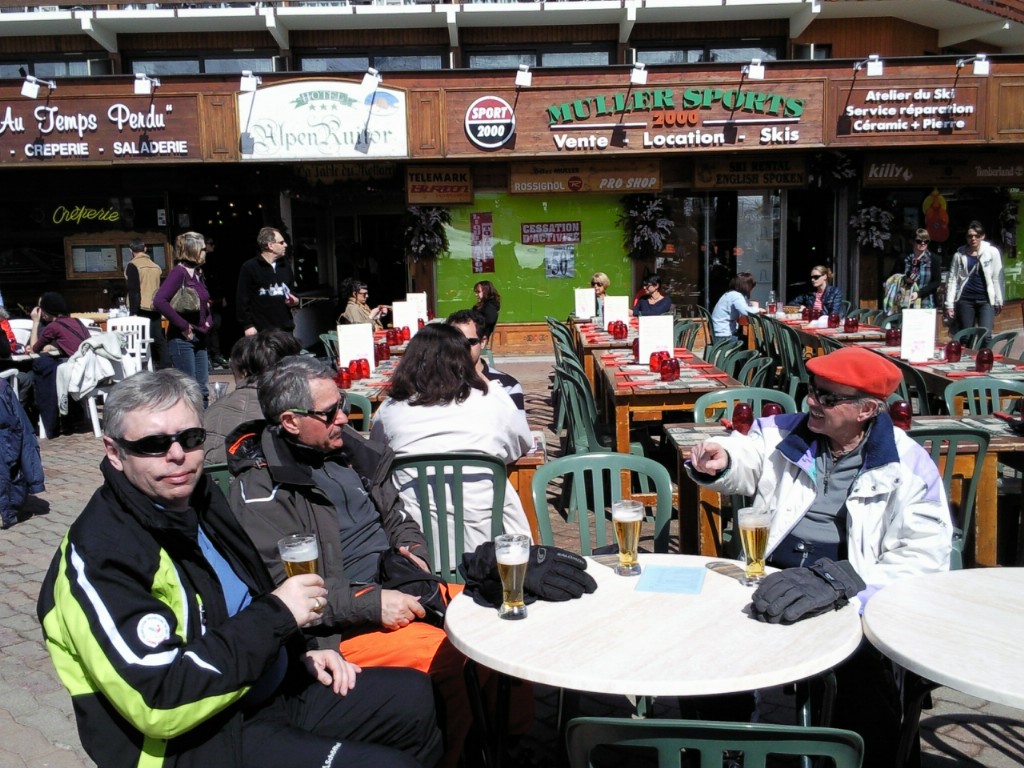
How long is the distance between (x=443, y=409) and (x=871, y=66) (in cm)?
1196

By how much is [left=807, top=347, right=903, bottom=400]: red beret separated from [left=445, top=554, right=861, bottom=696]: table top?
0.80m

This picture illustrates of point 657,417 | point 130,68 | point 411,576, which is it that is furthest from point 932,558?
point 130,68

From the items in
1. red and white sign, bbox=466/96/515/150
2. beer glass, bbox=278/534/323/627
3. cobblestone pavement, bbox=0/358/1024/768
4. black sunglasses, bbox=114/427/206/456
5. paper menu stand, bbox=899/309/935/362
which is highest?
red and white sign, bbox=466/96/515/150

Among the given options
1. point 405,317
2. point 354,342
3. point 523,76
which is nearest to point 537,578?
point 354,342

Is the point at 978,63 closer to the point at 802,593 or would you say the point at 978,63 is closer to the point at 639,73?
the point at 639,73

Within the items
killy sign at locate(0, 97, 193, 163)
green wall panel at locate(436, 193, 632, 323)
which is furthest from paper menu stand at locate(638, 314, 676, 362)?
killy sign at locate(0, 97, 193, 163)

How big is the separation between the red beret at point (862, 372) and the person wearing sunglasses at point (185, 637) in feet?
5.43

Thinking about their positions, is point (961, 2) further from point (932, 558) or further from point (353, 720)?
point (353, 720)

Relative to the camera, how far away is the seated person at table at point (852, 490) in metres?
2.80

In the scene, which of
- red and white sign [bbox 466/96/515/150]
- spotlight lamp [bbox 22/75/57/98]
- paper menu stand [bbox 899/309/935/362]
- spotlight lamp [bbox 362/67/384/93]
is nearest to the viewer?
paper menu stand [bbox 899/309/935/362]

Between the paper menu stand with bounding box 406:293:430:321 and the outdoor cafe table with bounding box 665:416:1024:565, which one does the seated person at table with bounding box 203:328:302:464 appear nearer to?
the outdoor cafe table with bounding box 665:416:1024:565

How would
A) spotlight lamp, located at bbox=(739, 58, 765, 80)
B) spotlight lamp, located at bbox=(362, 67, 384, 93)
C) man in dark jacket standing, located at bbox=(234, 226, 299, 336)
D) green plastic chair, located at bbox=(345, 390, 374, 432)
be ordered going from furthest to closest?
spotlight lamp, located at bbox=(739, 58, 765, 80)
spotlight lamp, located at bbox=(362, 67, 384, 93)
man in dark jacket standing, located at bbox=(234, 226, 299, 336)
green plastic chair, located at bbox=(345, 390, 374, 432)

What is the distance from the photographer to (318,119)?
45.4ft

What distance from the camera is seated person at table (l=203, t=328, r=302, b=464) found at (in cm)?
435
